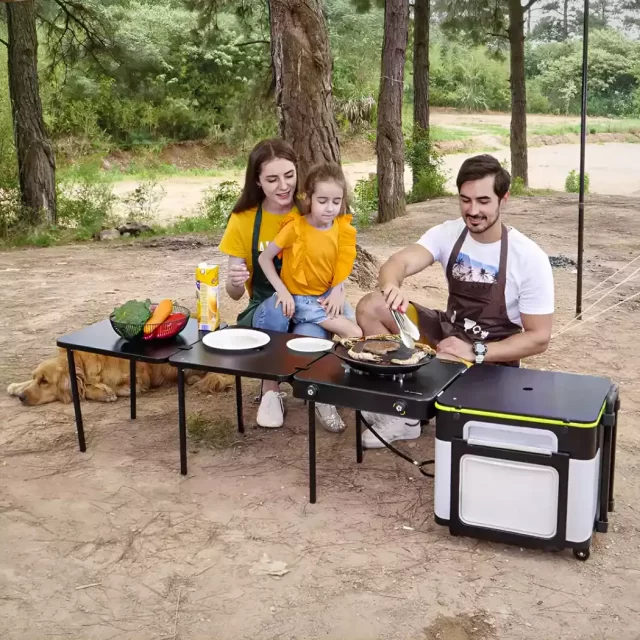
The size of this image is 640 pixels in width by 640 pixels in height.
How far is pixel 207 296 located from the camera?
3.65m

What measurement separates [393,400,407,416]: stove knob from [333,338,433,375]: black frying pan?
0.16 meters

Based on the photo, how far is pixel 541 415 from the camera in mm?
2559

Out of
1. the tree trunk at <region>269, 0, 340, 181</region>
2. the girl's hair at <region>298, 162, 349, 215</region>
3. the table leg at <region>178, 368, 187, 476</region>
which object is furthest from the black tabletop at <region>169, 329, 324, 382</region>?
the tree trunk at <region>269, 0, 340, 181</region>

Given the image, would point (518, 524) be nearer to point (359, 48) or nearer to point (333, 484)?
point (333, 484)

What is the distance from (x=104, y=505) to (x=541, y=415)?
1.69 m

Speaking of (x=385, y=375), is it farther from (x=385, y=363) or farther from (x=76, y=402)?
(x=76, y=402)

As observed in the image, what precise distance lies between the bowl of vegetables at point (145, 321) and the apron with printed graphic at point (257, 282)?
0.49 metres

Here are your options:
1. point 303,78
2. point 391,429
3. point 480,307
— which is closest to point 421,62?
point 303,78

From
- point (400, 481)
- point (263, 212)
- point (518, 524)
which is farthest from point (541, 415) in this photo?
point (263, 212)

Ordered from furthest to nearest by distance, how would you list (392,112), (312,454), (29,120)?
(392,112), (29,120), (312,454)

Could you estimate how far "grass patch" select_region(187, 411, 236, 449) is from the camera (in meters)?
3.78

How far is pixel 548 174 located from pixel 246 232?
59.5 ft

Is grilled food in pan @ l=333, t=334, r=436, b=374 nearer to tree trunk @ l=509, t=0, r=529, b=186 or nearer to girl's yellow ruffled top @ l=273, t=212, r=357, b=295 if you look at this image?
girl's yellow ruffled top @ l=273, t=212, r=357, b=295

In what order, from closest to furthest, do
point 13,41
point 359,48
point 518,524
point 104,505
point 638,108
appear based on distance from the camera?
point 518,524, point 104,505, point 13,41, point 359,48, point 638,108
